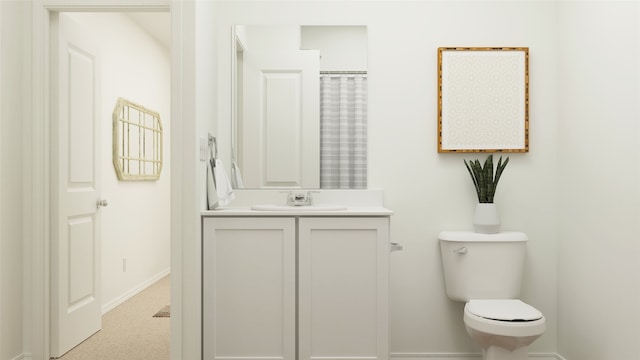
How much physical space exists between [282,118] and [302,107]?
129 millimetres

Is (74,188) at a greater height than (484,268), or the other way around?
(74,188)

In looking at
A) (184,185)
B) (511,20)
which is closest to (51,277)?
(184,185)

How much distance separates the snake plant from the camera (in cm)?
246

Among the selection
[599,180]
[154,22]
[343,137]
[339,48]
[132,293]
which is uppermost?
[154,22]

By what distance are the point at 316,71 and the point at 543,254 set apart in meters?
1.64

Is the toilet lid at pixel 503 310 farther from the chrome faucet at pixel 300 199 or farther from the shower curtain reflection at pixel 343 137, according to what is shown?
the chrome faucet at pixel 300 199

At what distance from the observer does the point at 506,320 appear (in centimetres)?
199

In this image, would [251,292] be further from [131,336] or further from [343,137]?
[131,336]

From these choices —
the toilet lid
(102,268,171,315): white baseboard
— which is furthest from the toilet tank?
(102,268,171,315): white baseboard

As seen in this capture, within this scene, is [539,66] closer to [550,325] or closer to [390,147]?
[390,147]

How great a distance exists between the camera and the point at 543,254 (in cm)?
257

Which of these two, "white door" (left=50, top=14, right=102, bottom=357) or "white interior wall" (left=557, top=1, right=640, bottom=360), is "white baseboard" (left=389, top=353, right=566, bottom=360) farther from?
"white door" (left=50, top=14, right=102, bottom=357)

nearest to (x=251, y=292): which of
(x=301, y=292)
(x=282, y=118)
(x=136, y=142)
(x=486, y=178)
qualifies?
(x=301, y=292)

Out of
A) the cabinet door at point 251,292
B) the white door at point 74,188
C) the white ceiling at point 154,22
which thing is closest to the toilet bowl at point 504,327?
the cabinet door at point 251,292
